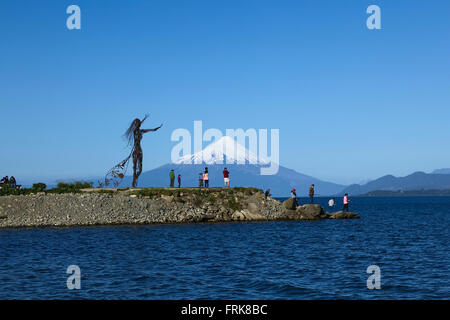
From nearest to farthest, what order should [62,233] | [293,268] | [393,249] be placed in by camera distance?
[293,268] < [393,249] < [62,233]

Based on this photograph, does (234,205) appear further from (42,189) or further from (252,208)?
(42,189)

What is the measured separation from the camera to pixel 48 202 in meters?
49.3

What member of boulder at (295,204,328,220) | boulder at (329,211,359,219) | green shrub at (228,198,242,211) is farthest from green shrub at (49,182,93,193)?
boulder at (329,211,359,219)

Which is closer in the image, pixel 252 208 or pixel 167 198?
pixel 167 198

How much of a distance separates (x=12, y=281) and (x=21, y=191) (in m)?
35.1

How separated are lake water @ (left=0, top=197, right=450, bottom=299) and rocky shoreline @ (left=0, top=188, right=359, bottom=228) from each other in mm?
4380

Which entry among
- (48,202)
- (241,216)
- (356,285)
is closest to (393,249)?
(356,285)

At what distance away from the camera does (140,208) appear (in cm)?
5016

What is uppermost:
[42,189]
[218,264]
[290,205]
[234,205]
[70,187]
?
[70,187]

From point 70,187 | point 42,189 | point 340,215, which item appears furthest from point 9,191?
point 340,215

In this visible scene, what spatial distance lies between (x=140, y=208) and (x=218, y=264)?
26341 millimetres
